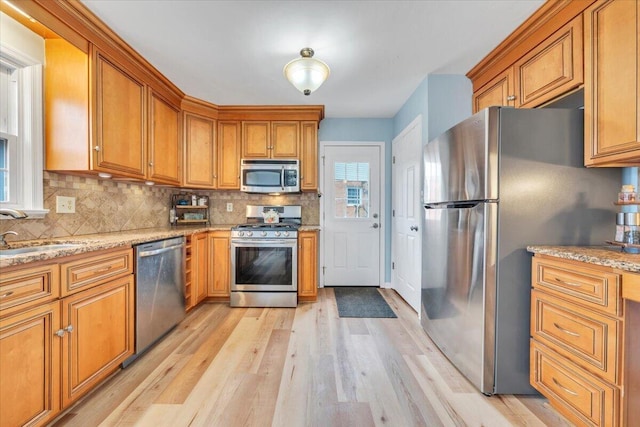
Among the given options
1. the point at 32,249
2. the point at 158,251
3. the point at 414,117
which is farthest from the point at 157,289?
the point at 414,117

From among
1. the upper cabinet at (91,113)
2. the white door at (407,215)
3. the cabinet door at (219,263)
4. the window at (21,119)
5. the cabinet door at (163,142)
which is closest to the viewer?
the window at (21,119)

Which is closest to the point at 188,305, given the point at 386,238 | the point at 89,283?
the point at 89,283

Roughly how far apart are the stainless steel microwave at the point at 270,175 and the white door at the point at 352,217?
0.63 metres

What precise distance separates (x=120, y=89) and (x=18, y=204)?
105 centimetres

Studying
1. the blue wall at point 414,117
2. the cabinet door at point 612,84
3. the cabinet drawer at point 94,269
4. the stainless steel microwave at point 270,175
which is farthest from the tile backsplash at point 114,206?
the cabinet door at point 612,84

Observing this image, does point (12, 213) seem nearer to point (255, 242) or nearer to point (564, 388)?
point (255, 242)

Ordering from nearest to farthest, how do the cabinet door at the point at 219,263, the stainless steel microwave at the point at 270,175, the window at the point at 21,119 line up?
the window at the point at 21,119
the cabinet door at the point at 219,263
the stainless steel microwave at the point at 270,175

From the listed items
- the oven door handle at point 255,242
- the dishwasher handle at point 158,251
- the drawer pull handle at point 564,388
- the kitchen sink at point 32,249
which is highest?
the kitchen sink at point 32,249

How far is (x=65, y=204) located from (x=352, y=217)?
116 inches

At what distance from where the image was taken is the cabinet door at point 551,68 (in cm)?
155

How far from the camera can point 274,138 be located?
11.2 ft

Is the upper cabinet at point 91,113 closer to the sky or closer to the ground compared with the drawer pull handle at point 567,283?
closer to the sky

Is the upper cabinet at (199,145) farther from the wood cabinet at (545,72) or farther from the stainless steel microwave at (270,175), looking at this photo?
the wood cabinet at (545,72)

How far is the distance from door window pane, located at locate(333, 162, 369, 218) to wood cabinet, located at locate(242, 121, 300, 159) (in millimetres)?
747
